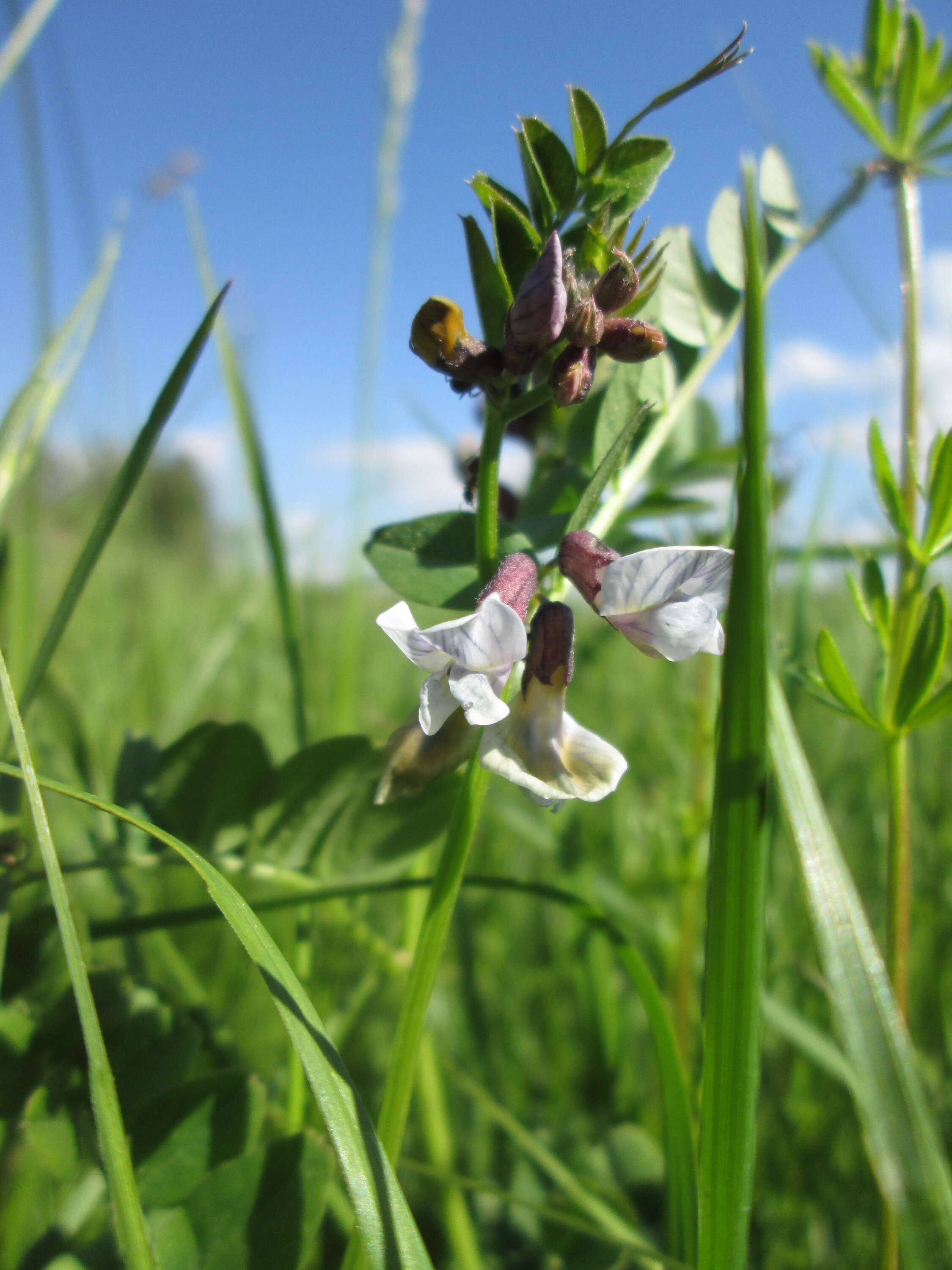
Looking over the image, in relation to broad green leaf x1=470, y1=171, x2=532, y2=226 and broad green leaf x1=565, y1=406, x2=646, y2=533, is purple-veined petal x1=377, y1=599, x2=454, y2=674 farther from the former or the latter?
broad green leaf x1=470, y1=171, x2=532, y2=226

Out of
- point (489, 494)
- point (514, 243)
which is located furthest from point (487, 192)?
point (489, 494)

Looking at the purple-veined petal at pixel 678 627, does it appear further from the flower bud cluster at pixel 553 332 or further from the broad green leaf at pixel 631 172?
the broad green leaf at pixel 631 172

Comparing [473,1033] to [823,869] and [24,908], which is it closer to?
[24,908]

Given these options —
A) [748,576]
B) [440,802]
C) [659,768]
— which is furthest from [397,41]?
[748,576]

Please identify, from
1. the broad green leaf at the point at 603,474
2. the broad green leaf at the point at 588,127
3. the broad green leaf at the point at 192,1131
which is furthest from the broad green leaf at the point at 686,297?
the broad green leaf at the point at 192,1131

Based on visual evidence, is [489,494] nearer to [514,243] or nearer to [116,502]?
[514,243]

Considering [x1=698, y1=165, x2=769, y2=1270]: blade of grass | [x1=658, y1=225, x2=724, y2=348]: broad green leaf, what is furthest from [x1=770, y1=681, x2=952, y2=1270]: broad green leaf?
[x1=658, y1=225, x2=724, y2=348]: broad green leaf
